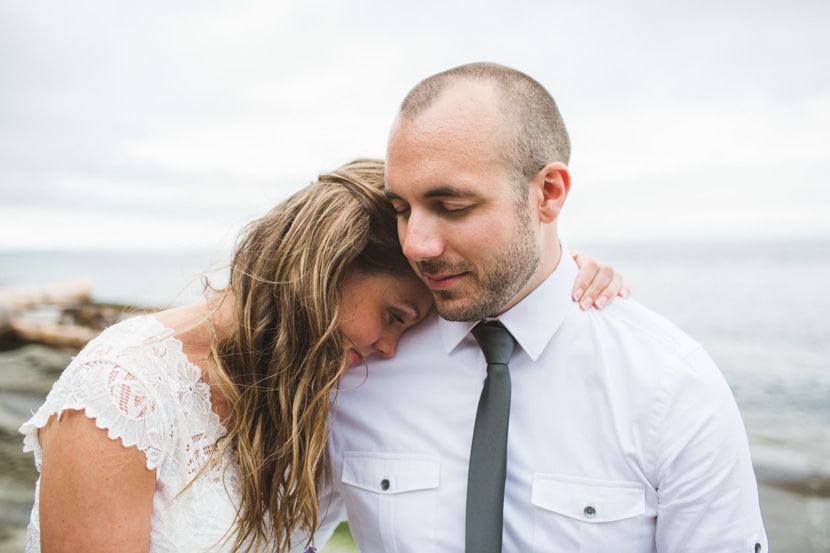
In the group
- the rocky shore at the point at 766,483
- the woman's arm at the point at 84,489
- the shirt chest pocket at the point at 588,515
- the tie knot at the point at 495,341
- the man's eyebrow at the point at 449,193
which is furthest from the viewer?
the rocky shore at the point at 766,483

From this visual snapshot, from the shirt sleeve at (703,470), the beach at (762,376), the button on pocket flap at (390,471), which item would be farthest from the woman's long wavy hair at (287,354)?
the shirt sleeve at (703,470)

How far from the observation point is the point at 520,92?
1.91m

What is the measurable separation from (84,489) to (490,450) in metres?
1.08

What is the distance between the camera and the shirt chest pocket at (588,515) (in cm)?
183

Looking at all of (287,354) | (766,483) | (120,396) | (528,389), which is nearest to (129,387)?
(120,396)

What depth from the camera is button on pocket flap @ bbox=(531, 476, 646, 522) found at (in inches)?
72.1

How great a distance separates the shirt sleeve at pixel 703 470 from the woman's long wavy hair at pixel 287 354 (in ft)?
3.18

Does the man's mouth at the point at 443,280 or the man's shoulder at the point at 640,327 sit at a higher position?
the man's mouth at the point at 443,280

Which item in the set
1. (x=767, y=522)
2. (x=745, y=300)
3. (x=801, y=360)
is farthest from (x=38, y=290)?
(x=745, y=300)

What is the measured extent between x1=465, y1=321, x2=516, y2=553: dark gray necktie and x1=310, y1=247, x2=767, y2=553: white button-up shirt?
2.9 inches

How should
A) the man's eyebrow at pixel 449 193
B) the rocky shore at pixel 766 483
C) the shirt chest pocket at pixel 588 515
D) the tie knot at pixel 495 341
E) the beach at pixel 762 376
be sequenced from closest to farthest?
the man's eyebrow at pixel 449 193, the shirt chest pocket at pixel 588 515, the tie knot at pixel 495 341, the rocky shore at pixel 766 483, the beach at pixel 762 376

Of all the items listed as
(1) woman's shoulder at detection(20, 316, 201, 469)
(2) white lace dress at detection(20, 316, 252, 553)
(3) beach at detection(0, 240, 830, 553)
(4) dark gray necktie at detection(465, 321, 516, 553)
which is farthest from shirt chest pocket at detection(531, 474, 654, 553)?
(3) beach at detection(0, 240, 830, 553)

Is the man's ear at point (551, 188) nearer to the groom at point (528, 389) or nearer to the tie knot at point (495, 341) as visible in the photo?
A: the groom at point (528, 389)

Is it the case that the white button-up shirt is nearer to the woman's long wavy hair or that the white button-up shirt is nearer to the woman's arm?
the woman's long wavy hair
